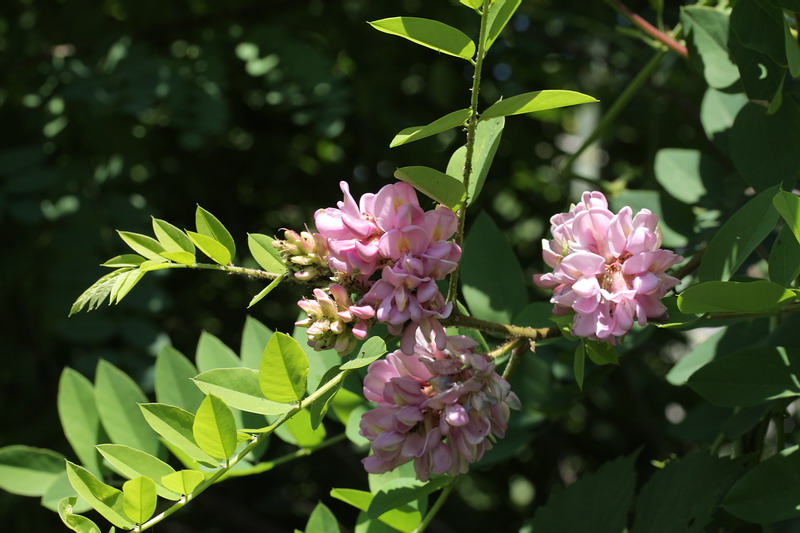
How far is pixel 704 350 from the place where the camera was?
1.03m

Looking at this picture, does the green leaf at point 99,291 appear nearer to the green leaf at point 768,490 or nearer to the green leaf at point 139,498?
the green leaf at point 139,498

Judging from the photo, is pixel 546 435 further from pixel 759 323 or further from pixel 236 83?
pixel 236 83

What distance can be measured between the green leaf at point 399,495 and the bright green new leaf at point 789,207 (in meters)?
0.37

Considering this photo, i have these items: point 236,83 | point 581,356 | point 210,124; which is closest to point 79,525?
point 581,356

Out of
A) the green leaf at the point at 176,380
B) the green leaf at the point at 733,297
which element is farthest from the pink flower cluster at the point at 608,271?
the green leaf at the point at 176,380

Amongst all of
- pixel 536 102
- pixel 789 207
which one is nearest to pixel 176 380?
pixel 536 102

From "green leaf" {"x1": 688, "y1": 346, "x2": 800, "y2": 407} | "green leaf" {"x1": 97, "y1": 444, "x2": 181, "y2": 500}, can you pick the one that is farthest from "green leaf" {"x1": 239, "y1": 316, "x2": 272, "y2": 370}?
"green leaf" {"x1": 688, "y1": 346, "x2": 800, "y2": 407}

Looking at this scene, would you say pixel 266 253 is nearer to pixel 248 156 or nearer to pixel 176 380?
pixel 176 380

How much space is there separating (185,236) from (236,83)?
3.35 ft

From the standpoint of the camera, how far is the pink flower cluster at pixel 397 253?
0.64 m

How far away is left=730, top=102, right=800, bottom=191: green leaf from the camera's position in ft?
2.91

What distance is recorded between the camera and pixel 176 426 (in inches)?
28.7

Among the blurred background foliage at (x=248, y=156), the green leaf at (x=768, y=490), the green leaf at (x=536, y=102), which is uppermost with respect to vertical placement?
the green leaf at (x=536, y=102)

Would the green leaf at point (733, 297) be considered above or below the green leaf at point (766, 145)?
above
